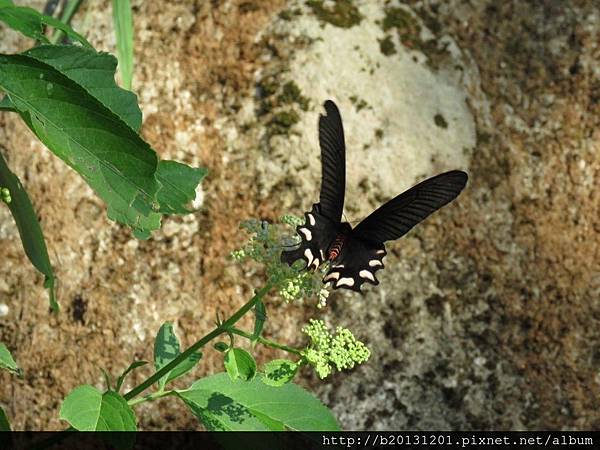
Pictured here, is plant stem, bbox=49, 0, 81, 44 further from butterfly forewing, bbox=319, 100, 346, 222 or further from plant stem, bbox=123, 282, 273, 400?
plant stem, bbox=123, 282, 273, 400

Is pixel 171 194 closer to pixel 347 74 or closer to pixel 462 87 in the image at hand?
pixel 347 74

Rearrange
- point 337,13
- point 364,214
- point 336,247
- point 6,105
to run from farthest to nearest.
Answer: point 337,13 < point 364,214 < point 336,247 < point 6,105

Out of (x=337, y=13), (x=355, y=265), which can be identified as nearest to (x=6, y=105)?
(x=355, y=265)

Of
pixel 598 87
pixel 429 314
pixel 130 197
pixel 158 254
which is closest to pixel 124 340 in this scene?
pixel 158 254

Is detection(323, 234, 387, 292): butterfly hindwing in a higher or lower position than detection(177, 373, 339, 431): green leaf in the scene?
higher

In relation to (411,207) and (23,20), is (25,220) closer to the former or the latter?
(23,20)

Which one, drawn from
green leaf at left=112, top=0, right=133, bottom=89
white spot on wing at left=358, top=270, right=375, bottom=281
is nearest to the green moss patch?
green leaf at left=112, top=0, right=133, bottom=89

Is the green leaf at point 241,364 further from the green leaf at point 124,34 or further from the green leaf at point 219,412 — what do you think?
the green leaf at point 124,34
